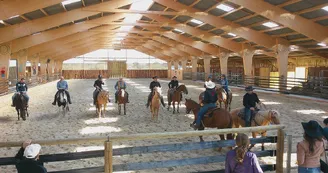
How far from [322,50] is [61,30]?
19839mm

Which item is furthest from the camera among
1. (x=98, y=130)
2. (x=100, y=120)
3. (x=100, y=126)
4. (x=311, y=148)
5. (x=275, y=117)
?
(x=100, y=120)

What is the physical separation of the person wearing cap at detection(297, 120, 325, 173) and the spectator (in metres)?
0.90

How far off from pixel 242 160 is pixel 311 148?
44.1 inches

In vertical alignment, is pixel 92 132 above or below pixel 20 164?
below

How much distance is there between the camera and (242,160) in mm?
3148

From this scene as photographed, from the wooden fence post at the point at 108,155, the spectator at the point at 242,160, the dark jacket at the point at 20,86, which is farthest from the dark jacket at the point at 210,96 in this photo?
the dark jacket at the point at 20,86

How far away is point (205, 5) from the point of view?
17797 mm

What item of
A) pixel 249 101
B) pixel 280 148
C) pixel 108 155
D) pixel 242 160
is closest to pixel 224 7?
pixel 249 101

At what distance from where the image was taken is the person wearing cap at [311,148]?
3.63 meters

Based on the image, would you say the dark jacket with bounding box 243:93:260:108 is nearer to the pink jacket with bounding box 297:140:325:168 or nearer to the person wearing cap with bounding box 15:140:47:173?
the pink jacket with bounding box 297:140:325:168

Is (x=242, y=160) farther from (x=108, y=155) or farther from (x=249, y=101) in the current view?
(x=249, y=101)

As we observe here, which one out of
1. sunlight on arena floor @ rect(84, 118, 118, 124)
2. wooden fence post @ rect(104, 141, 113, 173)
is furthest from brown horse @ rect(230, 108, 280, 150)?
sunlight on arena floor @ rect(84, 118, 118, 124)

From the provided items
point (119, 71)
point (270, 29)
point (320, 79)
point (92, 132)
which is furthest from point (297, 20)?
point (119, 71)

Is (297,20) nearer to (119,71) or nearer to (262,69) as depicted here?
(262,69)
